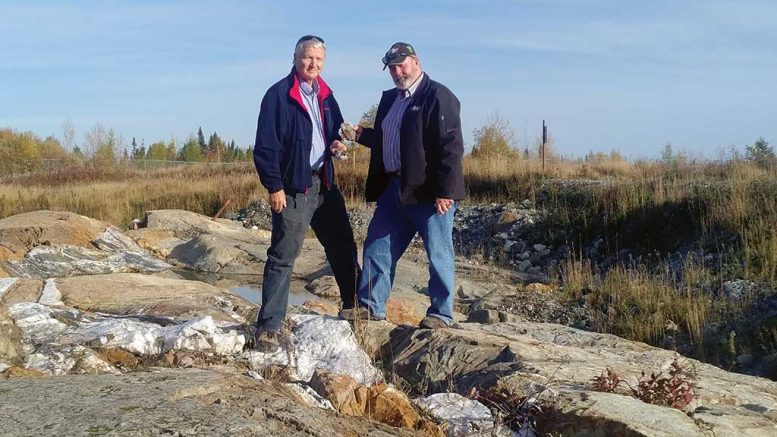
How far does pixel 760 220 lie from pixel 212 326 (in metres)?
7.87

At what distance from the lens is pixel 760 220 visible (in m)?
10.1

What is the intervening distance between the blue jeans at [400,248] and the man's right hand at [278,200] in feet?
2.45

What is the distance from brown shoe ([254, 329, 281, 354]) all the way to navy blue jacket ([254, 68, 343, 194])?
2.63ft

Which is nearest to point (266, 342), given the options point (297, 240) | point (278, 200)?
point (297, 240)

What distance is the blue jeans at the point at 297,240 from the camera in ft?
15.4

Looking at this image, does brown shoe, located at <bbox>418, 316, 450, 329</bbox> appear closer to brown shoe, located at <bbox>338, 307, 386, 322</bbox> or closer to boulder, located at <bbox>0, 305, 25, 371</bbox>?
brown shoe, located at <bbox>338, 307, 386, 322</bbox>

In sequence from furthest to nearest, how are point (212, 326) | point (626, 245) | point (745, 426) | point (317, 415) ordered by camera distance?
point (626, 245)
point (212, 326)
point (745, 426)
point (317, 415)

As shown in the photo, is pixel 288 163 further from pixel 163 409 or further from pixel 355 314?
pixel 163 409

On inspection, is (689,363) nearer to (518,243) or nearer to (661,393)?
(661,393)

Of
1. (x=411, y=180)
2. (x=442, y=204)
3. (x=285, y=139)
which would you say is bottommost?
(x=442, y=204)

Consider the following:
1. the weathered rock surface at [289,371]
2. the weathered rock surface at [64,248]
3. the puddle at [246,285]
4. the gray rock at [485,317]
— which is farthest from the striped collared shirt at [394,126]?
the weathered rock surface at [64,248]

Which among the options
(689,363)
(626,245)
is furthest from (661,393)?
(626,245)

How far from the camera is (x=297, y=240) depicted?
4.79 metres

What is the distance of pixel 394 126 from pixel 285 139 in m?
0.72
